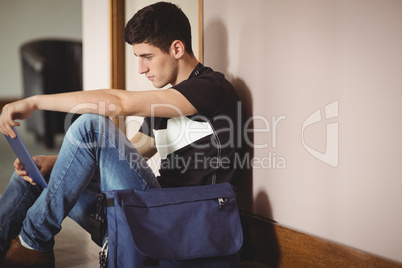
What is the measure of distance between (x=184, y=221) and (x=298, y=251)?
18.0 inches

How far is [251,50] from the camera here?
1504 mm

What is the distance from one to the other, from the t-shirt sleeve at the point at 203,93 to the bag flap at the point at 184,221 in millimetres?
252

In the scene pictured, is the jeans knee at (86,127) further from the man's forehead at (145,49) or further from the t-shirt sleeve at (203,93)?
the man's forehead at (145,49)

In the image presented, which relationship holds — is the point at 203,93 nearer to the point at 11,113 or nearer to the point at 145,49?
the point at 145,49

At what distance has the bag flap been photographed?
1.08 metres

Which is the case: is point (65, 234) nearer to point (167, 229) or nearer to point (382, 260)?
point (167, 229)

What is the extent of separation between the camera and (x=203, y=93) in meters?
1.27

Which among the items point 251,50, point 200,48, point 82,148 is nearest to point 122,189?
point 82,148

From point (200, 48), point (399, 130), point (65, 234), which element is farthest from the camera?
point (65, 234)

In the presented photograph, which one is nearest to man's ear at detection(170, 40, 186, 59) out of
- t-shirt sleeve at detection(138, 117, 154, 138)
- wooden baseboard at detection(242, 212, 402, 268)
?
t-shirt sleeve at detection(138, 117, 154, 138)

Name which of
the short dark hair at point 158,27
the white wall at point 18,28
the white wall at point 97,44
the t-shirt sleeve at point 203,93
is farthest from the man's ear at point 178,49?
the white wall at point 18,28

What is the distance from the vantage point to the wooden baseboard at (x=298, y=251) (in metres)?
1.16

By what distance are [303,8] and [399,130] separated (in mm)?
502

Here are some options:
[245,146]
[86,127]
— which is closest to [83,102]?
[86,127]
